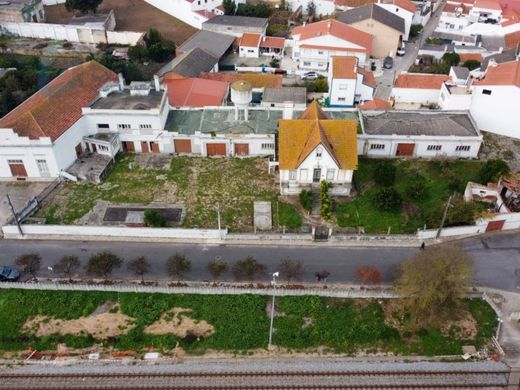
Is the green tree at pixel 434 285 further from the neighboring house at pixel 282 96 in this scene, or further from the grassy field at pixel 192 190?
the neighboring house at pixel 282 96

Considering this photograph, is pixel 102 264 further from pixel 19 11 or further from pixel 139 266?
pixel 19 11

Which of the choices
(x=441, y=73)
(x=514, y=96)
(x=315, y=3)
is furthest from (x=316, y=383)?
(x=315, y=3)

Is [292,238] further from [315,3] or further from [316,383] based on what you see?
[315,3]

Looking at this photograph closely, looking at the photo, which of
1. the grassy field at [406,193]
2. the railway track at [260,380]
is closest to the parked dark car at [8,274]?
the railway track at [260,380]

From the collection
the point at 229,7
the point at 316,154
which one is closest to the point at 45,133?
the point at 316,154

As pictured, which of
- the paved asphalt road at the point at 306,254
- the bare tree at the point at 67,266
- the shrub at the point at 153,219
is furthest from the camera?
the shrub at the point at 153,219

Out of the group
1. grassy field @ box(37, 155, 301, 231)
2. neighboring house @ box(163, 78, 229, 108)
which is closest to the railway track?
grassy field @ box(37, 155, 301, 231)

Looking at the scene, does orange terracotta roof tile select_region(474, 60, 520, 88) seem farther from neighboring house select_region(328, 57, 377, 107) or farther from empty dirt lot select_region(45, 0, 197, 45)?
empty dirt lot select_region(45, 0, 197, 45)
